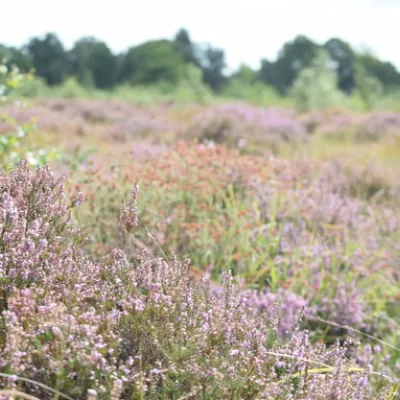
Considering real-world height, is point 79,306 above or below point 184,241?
above

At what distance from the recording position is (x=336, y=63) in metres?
58.5

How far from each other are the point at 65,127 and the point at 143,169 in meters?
8.21

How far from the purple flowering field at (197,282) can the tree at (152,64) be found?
43689 mm

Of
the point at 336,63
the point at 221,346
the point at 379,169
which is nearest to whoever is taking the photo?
the point at 221,346

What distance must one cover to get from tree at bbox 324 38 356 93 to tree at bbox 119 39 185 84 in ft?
46.2

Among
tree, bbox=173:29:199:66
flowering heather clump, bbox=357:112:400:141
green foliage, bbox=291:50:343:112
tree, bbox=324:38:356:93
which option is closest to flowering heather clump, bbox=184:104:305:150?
flowering heather clump, bbox=357:112:400:141

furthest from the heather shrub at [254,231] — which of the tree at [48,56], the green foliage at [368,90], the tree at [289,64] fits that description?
the tree at [289,64]

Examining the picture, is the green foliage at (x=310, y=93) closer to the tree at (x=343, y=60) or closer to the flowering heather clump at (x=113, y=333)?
the flowering heather clump at (x=113, y=333)

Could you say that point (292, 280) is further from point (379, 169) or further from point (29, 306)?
point (379, 169)

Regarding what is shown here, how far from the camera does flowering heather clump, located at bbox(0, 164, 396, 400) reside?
62.1 inches

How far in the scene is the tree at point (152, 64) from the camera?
169ft

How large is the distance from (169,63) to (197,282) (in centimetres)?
5195

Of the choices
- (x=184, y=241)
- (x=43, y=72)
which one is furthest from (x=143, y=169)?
(x=43, y=72)

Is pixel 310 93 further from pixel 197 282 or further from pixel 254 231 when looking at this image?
pixel 197 282
